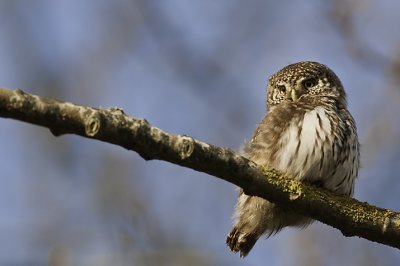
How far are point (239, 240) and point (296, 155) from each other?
0.84 metres

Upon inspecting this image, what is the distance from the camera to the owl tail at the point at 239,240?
5.61 meters

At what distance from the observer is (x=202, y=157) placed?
12.2ft

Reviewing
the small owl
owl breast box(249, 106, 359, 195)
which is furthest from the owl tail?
owl breast box(249, 106, 359, 195)

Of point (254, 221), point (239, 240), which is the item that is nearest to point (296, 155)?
point (254, 221)

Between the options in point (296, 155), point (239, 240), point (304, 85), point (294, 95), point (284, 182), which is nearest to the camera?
point (284, 182)

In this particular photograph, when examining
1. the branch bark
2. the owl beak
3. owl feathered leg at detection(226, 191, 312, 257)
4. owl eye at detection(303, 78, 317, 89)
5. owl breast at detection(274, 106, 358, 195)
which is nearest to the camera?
the branch bark

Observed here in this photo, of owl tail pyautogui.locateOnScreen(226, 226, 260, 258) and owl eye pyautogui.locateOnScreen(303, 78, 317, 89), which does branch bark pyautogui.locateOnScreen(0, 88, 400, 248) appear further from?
owl eye pyautogui.locateOnScreen(303, 78, 317, 89)

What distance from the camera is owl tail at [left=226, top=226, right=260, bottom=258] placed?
221 inches

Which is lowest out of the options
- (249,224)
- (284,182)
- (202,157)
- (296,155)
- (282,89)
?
(202,157)

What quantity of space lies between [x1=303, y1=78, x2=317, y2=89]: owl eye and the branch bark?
6.95ft

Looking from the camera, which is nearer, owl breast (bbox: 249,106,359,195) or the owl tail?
owl breast (bbox: 249,106,359,195)

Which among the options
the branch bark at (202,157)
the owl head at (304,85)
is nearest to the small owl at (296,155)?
the owl head at (304,85)

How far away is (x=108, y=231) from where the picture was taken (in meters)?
6.95

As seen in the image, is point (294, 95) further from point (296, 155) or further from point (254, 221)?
point (254, 221)
